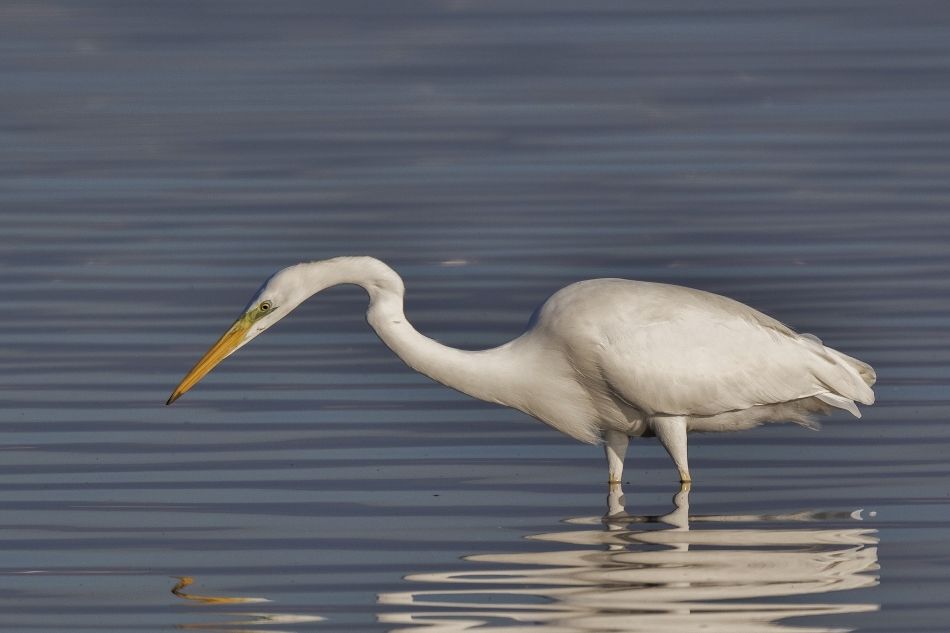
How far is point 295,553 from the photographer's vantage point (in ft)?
32.5

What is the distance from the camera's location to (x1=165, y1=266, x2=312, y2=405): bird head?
10859mm

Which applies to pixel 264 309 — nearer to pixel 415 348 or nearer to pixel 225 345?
pixel 225 345

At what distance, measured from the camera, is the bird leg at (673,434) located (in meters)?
11.1

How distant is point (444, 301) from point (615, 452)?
4.13m

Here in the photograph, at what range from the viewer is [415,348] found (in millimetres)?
→ 11117

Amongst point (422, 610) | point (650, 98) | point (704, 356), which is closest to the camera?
point (422, 610)

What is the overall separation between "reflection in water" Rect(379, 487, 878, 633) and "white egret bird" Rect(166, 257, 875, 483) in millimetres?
844

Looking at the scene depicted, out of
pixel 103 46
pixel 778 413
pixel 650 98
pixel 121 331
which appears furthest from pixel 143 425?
pixel 103 46

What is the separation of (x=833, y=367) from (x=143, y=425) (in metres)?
3.64

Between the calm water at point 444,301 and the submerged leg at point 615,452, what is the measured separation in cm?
14

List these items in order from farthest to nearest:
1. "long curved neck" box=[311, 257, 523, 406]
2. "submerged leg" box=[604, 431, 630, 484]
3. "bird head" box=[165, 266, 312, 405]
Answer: "submerged leg" box=[604, 431, 630, 484] < "long curved neck" box=[311, 257, 523, 406] < "bird head" box=[165, 266, 312, 405]

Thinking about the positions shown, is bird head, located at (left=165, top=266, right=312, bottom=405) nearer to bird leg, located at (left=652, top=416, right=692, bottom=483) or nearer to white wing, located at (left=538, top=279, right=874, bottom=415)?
white wing, located at (left=538, top=279, right=874, bottom=415)

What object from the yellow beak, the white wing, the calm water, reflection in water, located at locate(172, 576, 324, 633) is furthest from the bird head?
reflection in water, located at locate(172, 576, 324, 633)

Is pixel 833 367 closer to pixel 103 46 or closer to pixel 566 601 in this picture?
pixel 566 601
